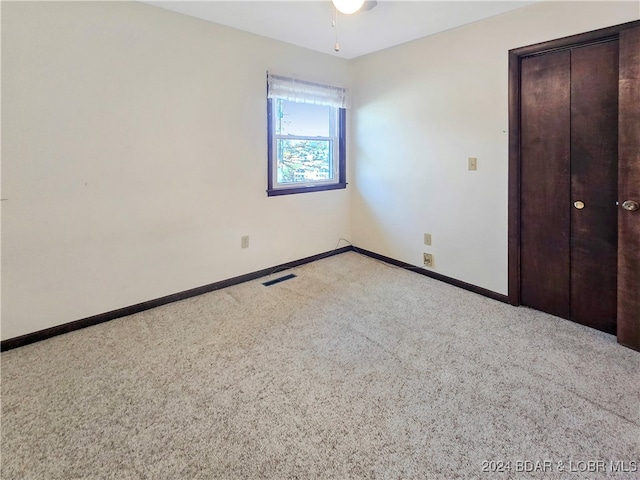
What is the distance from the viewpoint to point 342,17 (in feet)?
9.34

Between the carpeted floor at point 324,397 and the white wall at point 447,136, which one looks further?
the white wall at point 447,136

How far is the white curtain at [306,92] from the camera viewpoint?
3.46 m

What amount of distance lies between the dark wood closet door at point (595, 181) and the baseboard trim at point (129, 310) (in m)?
2.59

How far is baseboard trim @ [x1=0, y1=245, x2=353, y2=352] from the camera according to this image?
239 cm

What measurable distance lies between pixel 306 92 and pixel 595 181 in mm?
2667

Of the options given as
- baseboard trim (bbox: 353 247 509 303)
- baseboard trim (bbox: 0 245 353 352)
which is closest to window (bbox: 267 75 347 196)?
baseboard trim (bbox: 0 245 353 352)

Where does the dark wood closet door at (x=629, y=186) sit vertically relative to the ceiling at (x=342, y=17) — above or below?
below

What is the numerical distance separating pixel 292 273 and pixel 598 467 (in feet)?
9.23

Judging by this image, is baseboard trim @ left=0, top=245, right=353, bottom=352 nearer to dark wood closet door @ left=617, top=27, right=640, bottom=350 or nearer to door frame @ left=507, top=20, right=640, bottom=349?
door frame @ left=507, top=20, right=640, bottom=349

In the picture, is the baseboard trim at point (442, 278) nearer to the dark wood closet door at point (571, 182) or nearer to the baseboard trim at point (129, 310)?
the dark wood closet door at point (571, 182)

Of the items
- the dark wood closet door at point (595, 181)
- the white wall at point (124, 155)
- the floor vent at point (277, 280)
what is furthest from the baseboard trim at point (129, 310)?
the dark wood closet door at point (595, 181)

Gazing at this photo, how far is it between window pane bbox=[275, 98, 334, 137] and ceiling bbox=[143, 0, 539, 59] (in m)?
0.63

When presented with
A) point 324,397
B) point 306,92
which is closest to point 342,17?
point 306,92

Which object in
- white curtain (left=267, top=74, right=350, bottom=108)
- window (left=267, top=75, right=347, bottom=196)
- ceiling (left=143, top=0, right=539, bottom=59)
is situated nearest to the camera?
ceiling (left=143, top=0, right=539, bottom=59)
